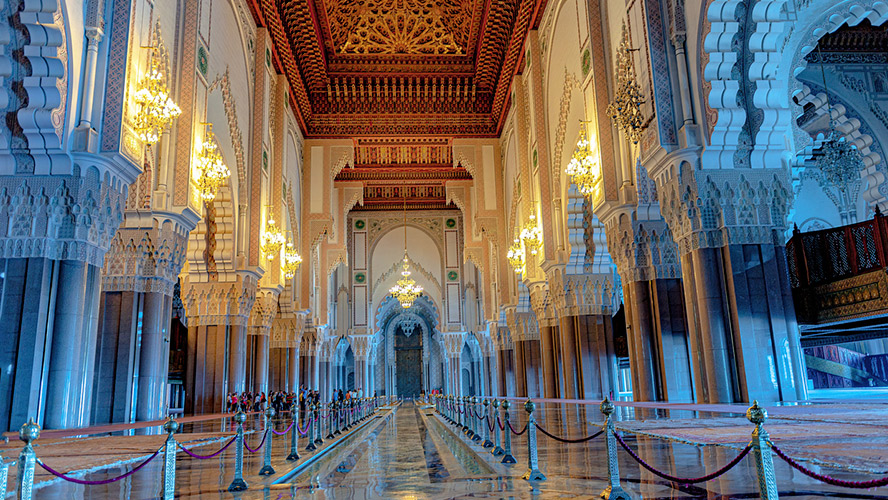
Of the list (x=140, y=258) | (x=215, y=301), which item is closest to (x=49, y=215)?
(x=140, y=258)


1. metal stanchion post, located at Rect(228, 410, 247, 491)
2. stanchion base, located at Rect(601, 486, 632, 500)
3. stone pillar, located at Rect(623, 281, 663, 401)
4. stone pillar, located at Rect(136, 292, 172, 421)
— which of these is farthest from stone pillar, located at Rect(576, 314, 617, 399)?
stanchion base, located at Rect(601, 486, 632, 500)

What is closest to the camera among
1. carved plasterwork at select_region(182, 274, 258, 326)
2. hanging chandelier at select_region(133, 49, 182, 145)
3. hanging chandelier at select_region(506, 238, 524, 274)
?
hanging chandelier at select_region(133, 49, 182, 145)

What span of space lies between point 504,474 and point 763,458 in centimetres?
165

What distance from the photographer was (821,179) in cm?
1566

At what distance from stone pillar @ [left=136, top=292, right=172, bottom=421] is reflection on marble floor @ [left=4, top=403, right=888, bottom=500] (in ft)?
12.5

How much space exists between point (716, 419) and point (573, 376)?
773 centimetres

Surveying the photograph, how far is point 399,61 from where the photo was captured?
53.6 feet

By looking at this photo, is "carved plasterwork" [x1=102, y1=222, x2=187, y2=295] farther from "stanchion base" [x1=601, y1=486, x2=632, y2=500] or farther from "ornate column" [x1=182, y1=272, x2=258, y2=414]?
"stanchion base" [x1=601, y1=486, x2=632, y2=500]

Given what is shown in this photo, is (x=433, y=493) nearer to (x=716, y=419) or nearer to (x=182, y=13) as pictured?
(x=716, y=419)

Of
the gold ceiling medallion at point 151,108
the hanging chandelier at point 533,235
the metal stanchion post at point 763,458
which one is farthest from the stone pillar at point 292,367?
the metal stanchion post at point 763,458

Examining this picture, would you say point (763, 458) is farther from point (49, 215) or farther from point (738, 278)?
point (49, 215)

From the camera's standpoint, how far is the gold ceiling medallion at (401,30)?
591 inches

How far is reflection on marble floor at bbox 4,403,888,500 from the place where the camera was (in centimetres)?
261

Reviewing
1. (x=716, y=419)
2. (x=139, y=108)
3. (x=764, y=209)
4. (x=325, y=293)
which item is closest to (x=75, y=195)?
(x=139, y=108)
